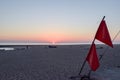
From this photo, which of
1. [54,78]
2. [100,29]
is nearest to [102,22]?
[100,29]

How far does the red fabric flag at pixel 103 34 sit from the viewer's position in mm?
14008

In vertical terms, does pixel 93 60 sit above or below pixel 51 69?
above

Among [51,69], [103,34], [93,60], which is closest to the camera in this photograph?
[93,60]

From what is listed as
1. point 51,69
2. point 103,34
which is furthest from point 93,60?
point 51,69

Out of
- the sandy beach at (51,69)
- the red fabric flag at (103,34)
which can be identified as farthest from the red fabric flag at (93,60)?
the sandy beach at (51,69)

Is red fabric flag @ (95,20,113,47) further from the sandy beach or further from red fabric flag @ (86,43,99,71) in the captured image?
the sandy beach

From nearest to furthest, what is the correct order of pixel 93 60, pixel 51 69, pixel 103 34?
pixel 93 60
pixel 103 34
pixel 51 69

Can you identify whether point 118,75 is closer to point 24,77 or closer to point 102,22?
point 102,22

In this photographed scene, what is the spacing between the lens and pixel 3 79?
16.1m

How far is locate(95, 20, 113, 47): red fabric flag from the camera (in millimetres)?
14008

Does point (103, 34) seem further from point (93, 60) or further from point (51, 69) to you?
point (51, 69)

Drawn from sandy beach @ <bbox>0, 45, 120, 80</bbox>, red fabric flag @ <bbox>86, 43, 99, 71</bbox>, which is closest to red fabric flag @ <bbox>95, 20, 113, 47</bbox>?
red fabric flag @ <bbox>86, 43, 99, 71</bbox>

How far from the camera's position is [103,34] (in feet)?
46.3

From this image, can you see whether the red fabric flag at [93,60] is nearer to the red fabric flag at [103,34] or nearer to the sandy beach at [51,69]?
the red fabric flag at [103,34]
